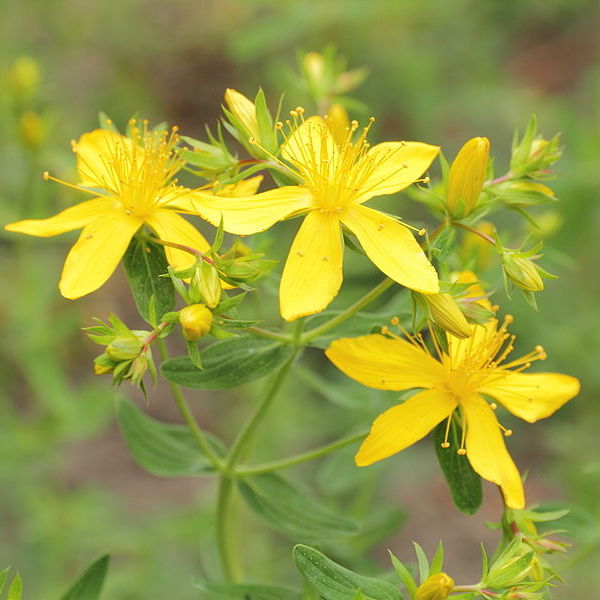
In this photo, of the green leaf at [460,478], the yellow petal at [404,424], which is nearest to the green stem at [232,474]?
the yellow petal at [404,424]

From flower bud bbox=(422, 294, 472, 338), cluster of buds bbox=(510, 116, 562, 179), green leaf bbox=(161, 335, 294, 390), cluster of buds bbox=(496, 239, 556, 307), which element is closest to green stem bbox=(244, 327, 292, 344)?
green leaf bbox=(161, 335, 294, 390)

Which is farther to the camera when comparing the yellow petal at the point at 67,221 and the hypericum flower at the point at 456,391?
the yellow petal at the point at 67,221

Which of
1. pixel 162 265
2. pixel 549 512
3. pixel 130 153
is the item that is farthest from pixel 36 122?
pixel 549 512

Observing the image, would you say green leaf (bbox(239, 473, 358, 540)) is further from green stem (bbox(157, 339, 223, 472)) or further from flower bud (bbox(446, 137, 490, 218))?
flower bud (bbox(446, 137, 490, 218))

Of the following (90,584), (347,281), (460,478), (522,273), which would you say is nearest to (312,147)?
(522,273)

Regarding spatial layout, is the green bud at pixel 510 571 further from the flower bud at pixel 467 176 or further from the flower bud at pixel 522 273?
the flower bud at pixel 467 176

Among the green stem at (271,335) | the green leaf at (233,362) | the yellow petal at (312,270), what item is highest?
the yellow petal at (312,270)

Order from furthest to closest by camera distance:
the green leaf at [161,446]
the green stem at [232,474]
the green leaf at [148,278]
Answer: the green leaf at [161,446] → the green stem at [232,474] → the green leaf at [148,278]
